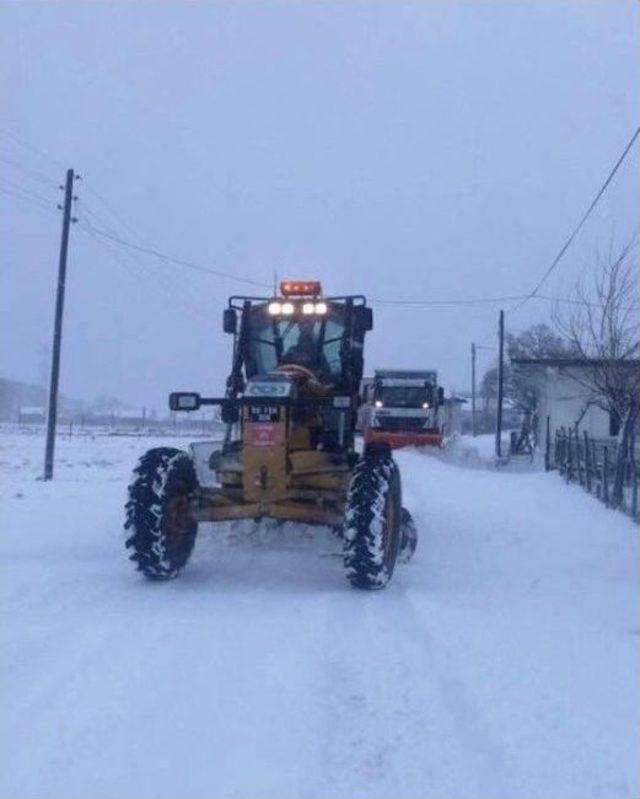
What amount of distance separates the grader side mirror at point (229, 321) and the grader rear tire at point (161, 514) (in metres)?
1.74

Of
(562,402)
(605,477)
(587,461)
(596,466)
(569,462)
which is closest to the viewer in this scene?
(605,477)

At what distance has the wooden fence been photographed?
659 inches

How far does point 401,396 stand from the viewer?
38.6 m

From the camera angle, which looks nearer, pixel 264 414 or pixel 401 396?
pixel 264 414

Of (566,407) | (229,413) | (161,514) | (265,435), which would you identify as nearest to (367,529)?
(265,435)

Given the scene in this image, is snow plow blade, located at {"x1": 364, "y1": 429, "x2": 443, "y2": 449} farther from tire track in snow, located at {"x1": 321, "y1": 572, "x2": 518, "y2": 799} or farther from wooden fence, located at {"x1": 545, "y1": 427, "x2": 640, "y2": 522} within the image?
tire track in snow, located at {"x1": 321, "y1": 572, "x2": 518, "y2": 799}

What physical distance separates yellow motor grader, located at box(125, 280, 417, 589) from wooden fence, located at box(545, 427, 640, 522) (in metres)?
6.31

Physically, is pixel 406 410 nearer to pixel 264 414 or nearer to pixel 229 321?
pixel 229 321

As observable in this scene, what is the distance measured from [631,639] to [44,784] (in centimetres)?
455

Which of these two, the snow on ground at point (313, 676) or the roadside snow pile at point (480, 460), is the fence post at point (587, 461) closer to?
the snow on ground at point (313, 676)

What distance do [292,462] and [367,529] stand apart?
1255mm

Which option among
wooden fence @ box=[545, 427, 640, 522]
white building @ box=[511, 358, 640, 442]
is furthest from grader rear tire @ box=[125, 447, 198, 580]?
white building @ box=[511, 358, 640, 442]

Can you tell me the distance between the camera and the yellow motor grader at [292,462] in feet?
31.3

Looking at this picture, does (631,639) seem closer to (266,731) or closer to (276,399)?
(266,731)
